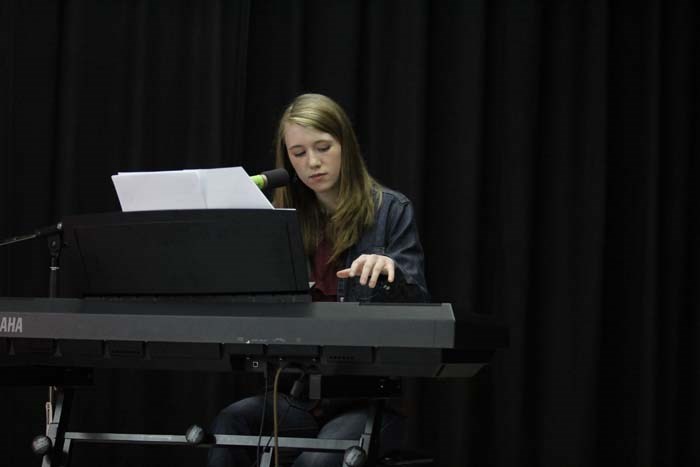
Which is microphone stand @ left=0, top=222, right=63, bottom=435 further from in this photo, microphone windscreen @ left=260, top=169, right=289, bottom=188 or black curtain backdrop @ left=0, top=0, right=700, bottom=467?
black curtain backdrop @ left=0, top=0, right=700, bottom=467

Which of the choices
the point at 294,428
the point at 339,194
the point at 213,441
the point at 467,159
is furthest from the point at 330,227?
the point at 467,159

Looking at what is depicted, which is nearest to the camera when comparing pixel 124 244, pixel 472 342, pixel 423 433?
pixel 472 342

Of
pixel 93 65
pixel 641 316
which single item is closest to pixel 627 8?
pixel 641 316

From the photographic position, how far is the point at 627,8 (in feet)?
11.1

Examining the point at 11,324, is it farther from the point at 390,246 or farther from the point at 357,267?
the point at 390,246

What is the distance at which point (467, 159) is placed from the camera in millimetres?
3283

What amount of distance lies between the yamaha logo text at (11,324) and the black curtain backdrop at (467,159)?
1712 millimetres

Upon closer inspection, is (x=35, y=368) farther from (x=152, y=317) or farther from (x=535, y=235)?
(x=535, y=235)

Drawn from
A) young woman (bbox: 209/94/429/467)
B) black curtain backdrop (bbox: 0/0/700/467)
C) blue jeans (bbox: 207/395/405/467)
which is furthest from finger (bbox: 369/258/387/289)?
black curtain backdrop (bbox: 0/0/700/467)

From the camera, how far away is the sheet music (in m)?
1.57

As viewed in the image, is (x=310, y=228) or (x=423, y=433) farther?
(x=423, y=433)

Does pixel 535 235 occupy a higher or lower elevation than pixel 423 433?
higher

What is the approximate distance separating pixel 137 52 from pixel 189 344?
1.99m

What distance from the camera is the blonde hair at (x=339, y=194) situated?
2133 millimetres
